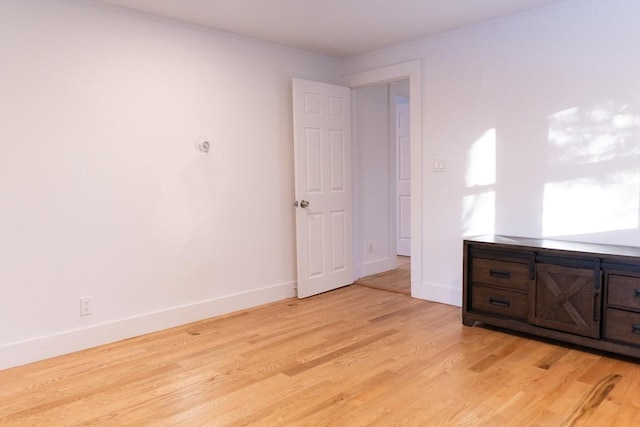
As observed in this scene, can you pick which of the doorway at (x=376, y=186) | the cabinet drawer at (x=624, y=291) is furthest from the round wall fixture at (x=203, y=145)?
the cabinet drawer at (x=624, y=291)

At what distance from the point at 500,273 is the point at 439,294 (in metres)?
0.91

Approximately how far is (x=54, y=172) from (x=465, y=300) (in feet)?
9.91

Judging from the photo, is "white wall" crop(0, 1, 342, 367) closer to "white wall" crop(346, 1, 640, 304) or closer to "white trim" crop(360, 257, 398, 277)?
"white trim" crop(360, 257, 398, 277)

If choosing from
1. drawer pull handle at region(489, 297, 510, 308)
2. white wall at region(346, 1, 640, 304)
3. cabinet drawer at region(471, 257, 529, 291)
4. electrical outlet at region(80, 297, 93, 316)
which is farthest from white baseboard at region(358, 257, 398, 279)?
electrical outlet at region(80, 297, 93, 316)

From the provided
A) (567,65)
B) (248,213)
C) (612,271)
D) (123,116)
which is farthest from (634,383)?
(123,116)

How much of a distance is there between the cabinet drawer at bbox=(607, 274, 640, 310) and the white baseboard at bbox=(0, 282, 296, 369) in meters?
2.64

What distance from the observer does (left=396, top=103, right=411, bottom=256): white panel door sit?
6.58 m

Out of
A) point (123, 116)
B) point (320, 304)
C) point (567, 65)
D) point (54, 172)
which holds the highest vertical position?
point (567, 65)

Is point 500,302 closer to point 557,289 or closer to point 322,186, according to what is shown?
point 557,289

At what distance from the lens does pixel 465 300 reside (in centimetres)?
344

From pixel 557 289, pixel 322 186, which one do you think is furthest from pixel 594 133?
pixel 322 186

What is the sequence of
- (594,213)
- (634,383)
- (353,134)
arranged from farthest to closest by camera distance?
(353,134), (594,213), (634,383)

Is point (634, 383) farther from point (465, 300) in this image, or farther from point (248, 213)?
point (248, 213)

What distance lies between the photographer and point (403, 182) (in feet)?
21.7
